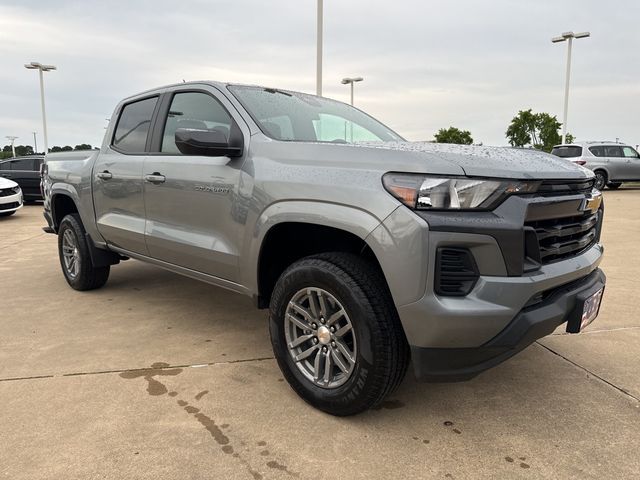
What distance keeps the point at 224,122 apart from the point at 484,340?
2.07m

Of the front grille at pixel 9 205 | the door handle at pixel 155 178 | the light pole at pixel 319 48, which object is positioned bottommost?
the front grille at pixel 9 205

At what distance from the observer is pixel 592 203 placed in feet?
8.79

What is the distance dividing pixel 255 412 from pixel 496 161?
5.55 ft

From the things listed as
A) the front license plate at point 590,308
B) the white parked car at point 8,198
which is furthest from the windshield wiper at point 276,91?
the white parked car at point 8,198

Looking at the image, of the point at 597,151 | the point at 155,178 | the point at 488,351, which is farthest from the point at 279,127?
the point at 597,151

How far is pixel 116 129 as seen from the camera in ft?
14.7

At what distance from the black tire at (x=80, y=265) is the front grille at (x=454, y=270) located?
3.74 metres

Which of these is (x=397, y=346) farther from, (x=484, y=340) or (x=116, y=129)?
(x=116, y=129)

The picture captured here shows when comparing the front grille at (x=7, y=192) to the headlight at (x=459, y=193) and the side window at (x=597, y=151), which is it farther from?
the side window at (x=597, y=151)

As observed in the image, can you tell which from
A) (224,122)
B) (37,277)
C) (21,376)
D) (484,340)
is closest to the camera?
(484,340)

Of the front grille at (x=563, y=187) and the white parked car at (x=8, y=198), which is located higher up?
the front grille at (x=563, y=187)

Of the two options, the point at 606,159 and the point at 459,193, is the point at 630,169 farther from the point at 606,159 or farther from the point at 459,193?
the point at 459,193

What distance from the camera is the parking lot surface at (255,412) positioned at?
2197mm

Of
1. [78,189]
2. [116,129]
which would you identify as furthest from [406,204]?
[78,189]
